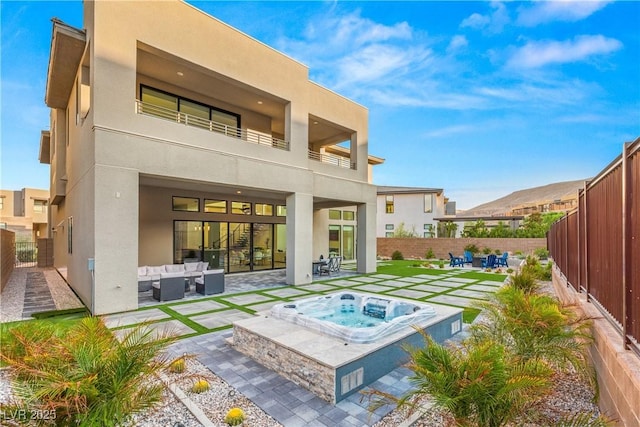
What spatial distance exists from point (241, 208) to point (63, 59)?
28.0 feet

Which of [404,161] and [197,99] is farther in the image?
[404,161]

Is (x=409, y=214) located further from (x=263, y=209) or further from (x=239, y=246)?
(x=239, y=246)

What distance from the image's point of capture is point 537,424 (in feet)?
10.9

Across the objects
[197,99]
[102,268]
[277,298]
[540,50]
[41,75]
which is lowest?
[277,298]

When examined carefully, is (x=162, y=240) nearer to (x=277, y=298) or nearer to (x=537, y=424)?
(x=277, y=298)

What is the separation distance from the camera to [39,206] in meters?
38.8

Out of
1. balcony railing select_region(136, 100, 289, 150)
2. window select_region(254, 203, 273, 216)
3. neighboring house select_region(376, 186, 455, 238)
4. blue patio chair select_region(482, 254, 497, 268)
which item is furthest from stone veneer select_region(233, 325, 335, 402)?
neighboring house select_region(376, 186, 455, 238)

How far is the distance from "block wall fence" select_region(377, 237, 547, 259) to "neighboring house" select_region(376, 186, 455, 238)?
8780mm

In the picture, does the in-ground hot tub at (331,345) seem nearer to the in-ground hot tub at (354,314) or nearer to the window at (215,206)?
the in-ground hot tub at (354,314)

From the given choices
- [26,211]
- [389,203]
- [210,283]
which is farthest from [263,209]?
[26,211]

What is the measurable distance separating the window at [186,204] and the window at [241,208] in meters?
1.72

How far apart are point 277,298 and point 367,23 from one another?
1285cm

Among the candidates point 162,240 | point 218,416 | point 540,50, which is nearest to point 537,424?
point 218,416

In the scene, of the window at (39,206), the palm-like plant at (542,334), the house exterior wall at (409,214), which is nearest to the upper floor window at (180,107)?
the palm-like plant at (542,334)
